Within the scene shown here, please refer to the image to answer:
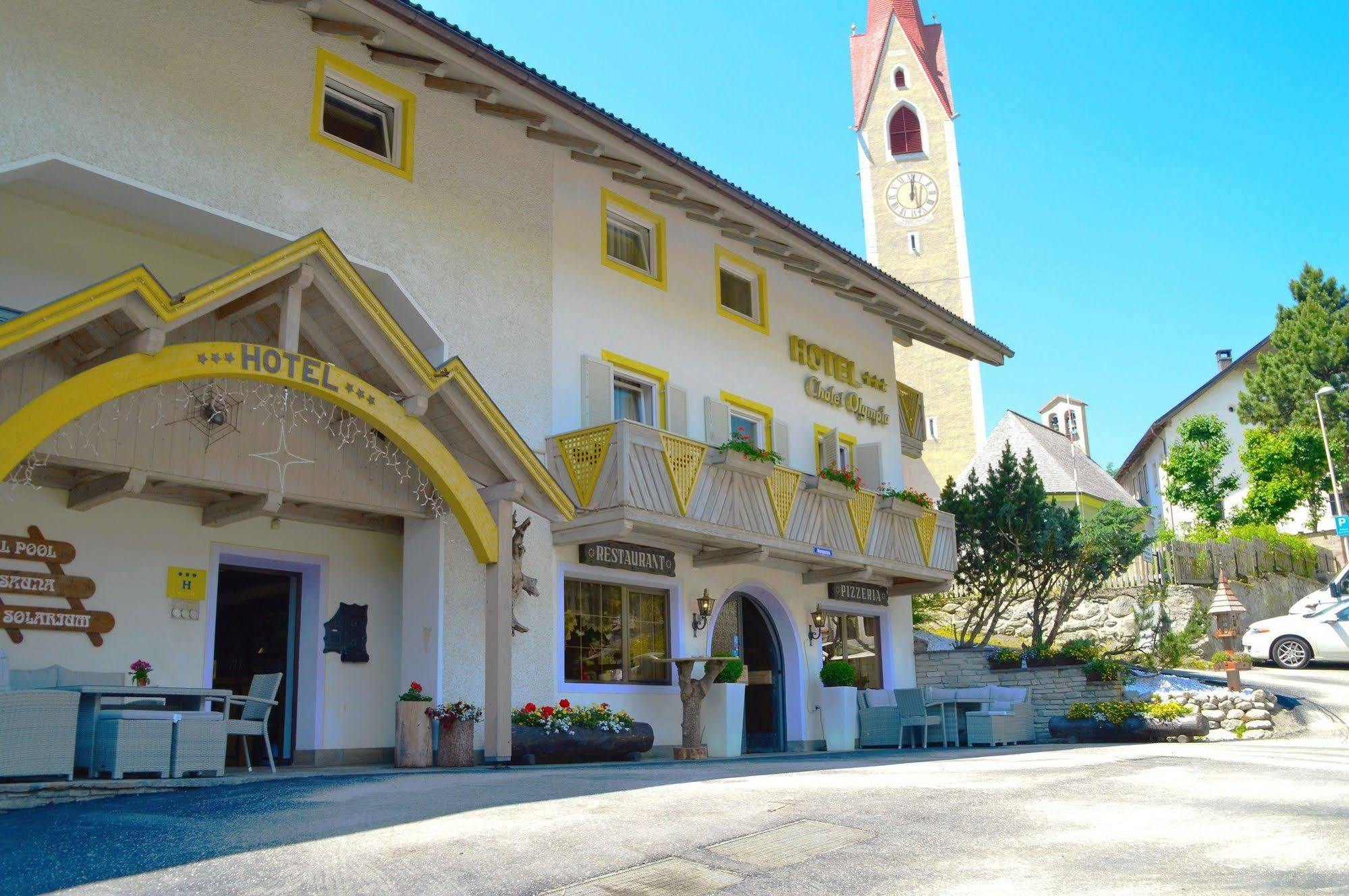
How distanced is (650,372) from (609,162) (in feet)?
9.87

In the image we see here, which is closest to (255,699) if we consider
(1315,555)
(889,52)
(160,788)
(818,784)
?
(160,788)

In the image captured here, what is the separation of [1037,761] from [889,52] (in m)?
56.3

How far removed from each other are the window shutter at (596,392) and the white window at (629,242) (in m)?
1.83

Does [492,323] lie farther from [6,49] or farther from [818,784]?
[818,784]

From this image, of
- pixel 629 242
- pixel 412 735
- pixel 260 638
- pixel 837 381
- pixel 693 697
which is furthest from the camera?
pixel 837 381

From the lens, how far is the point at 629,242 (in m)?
18.0

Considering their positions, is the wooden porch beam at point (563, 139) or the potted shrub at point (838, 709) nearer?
the wooden porch beam at point (563, 139)

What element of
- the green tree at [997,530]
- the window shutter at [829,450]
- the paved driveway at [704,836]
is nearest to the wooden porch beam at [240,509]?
the paved driveway at [704,836]

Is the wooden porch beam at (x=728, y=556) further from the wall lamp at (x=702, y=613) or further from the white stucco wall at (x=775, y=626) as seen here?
the wall lamp at (x=702, y=613)

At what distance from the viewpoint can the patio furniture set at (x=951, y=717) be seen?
61.1 feet

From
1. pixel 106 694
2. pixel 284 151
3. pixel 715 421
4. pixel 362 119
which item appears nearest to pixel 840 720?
pixel 715 421

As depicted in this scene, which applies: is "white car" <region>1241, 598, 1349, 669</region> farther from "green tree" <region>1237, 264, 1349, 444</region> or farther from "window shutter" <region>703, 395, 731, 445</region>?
"green tree" <region>1237, 264, 1349, 444</region>

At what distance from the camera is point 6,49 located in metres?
10.7

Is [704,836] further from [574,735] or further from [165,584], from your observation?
[165,584]
